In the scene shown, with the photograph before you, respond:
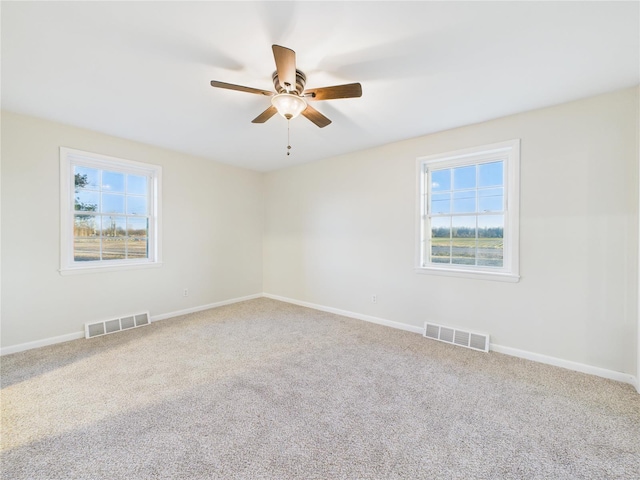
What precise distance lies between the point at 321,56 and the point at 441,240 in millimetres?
2586

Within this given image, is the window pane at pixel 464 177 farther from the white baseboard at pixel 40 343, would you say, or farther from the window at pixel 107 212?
the white baseboard at pixel 40 343

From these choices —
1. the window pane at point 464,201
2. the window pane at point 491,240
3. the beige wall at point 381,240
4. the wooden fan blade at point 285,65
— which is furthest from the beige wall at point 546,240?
the wooden fan blade at point 285,65

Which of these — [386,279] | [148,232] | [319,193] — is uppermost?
[319,193]

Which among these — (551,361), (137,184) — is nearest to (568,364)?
(551,361)

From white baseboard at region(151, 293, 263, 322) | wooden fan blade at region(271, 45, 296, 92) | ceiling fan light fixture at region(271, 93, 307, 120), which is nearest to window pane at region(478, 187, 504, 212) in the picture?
ceiling fan light fixture at region(271, 93, 307, 120)

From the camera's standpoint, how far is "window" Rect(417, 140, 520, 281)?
116 inches

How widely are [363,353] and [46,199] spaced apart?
12.9ft

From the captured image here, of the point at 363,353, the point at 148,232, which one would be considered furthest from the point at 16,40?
the point at 363,353

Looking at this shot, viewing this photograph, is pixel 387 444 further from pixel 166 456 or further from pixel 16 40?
pixel 16 40

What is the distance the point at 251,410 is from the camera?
1.97 m

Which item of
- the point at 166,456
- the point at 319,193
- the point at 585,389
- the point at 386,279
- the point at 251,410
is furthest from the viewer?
the point at 319,193

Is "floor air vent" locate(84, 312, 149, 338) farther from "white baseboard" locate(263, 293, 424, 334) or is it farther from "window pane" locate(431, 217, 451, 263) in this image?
"window pane" locate(431, 217, 451, 263)

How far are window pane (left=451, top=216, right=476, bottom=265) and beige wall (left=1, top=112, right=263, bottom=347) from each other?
3549 mm

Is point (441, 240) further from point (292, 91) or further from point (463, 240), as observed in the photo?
point (292, 91)
